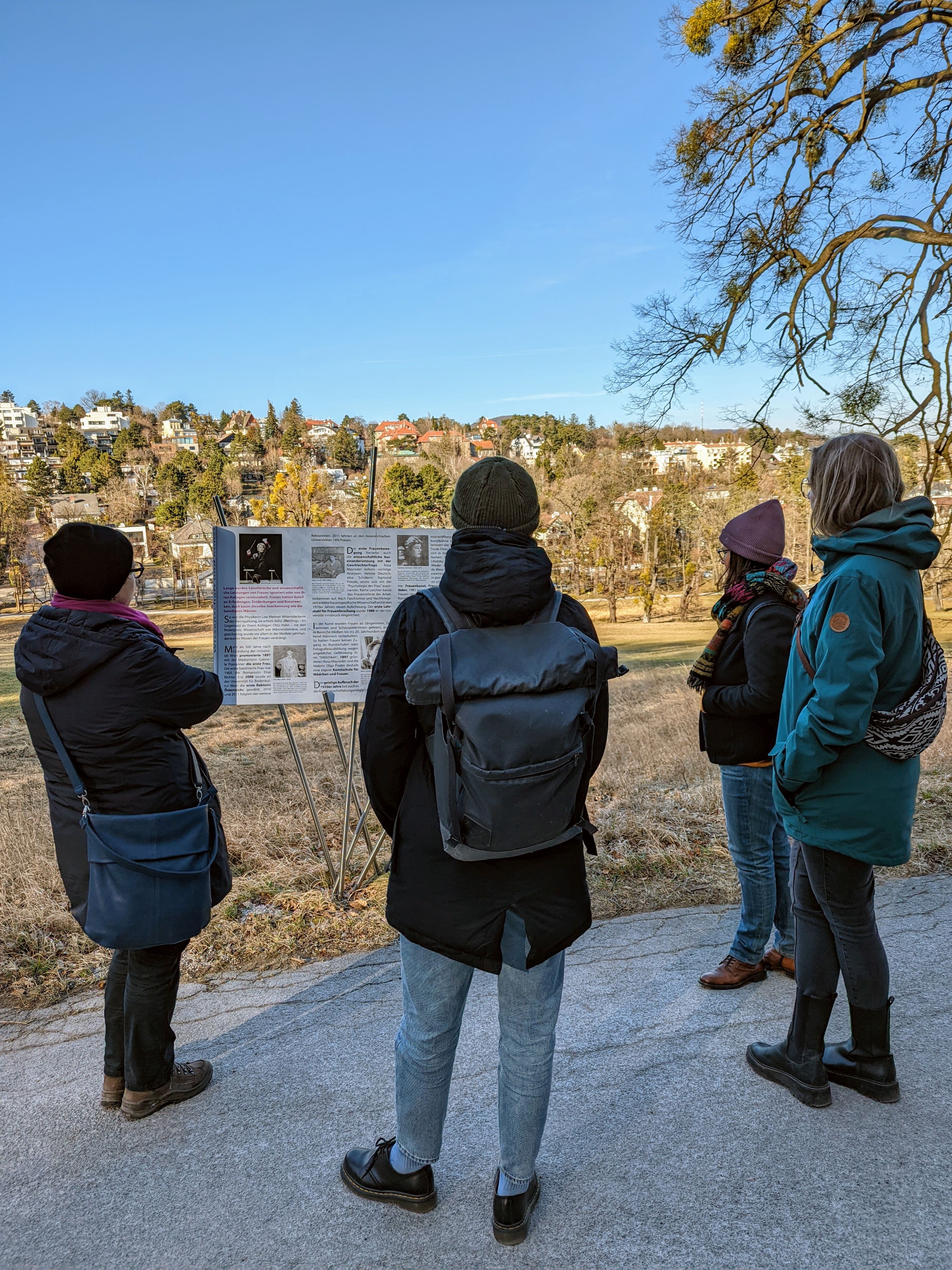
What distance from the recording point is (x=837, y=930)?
7.06ft

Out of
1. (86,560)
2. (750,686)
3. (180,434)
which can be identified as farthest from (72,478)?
(750,686)

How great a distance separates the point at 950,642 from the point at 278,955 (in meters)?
19.5

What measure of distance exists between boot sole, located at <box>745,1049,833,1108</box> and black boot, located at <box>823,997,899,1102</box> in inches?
3.1

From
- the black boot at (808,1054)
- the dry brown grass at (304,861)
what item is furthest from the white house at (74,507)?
the black boot at (808,1054)

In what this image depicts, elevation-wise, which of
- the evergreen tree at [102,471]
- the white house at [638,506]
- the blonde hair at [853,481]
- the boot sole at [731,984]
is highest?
the evergreen tree at [102,471]

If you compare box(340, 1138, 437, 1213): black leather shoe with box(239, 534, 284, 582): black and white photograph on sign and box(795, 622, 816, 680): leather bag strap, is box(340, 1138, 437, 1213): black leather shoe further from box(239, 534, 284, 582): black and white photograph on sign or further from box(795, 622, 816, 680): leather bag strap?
box(239, 534, 284, 582): black and white photograph on sign

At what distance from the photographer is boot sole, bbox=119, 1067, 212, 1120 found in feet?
7.28

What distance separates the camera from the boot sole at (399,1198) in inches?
71.7

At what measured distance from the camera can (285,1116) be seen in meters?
2.20

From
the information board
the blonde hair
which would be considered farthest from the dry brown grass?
the blonde hair

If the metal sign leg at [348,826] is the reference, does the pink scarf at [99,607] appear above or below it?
above

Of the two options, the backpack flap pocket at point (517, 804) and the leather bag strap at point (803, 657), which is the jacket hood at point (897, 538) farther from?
the backpack flap pocket at point (517, 804)

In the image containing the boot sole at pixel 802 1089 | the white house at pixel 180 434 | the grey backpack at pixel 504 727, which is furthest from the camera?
the white house at pixel 180 434

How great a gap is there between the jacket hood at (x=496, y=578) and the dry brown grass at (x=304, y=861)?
2.24 metres
